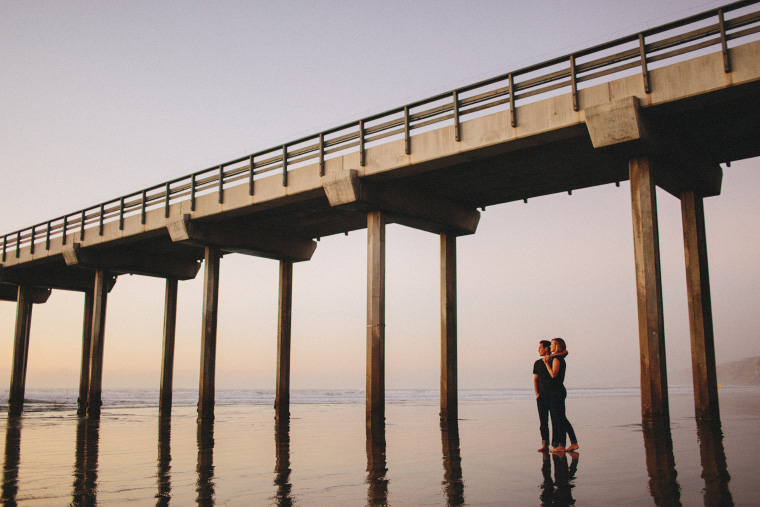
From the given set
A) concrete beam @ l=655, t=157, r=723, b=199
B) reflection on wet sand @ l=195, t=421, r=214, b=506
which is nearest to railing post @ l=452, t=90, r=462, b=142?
concrete beam @ l=655, t=157, r=723, b=199

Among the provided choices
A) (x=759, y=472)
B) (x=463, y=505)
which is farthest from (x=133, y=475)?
(x=759, y=472)

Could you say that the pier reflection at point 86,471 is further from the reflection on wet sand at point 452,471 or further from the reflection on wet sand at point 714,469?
the reflection on wet sand at point 714,469

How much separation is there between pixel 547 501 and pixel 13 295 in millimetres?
40422

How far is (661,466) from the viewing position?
23.7 feet

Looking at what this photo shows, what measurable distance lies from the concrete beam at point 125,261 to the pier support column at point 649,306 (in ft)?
68.4

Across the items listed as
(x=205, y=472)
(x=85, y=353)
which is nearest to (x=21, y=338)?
(x=85, y=353)

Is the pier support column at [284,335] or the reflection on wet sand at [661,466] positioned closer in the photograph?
the reflection on wet sand at [661,466]

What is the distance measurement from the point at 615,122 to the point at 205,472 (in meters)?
10.0

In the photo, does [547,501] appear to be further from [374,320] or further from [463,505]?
[374,320]

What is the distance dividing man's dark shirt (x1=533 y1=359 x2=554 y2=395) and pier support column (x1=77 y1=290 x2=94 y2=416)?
Answer: 23350mm

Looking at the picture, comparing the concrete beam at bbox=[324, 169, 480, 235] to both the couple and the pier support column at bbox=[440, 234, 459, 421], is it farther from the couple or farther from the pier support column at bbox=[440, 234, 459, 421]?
the couple

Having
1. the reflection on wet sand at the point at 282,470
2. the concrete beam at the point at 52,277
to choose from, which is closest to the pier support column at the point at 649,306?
Result: the reflection on wet sand at the point at 282,470

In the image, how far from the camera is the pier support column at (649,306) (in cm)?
1209

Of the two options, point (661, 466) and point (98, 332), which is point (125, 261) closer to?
point (98, 332)
